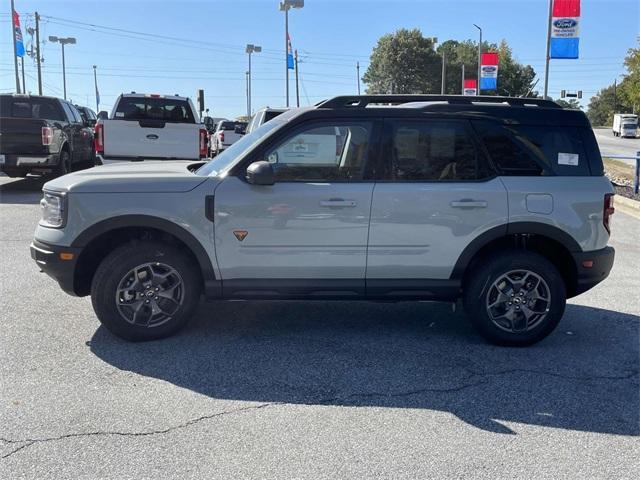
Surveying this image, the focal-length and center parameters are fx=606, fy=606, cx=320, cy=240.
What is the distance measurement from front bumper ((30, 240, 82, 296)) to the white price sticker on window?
3.80 m

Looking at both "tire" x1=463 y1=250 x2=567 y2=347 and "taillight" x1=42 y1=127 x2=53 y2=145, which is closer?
"tire" x1=463 y1=250 x2=567 y2=347

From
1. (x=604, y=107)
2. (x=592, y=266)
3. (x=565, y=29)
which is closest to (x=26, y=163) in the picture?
(x=592, y=266)

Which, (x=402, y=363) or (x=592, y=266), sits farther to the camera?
(x=592, y=266)

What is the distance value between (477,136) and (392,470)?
2775 millimetres

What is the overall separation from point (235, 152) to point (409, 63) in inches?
3151

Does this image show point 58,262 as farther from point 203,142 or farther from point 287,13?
point 287,13

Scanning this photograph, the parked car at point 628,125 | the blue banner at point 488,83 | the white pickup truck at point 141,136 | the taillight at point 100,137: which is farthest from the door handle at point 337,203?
the parked car at point 628,125

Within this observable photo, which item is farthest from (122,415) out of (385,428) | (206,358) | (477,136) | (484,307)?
(477,136)

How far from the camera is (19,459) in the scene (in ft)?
10.2

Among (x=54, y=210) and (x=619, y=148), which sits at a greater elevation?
(x=619, y=148)

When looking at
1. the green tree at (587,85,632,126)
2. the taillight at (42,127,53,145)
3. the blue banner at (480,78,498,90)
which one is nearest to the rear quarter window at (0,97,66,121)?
the taillight at (42,127,53,145)

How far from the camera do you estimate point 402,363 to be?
4512 mm

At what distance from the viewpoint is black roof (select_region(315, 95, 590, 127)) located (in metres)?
4.78

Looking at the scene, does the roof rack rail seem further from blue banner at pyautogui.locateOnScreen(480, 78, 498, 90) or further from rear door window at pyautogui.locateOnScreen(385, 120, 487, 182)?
blue banner at pyautogui.locateOnScreen(480, 78, 498, 90)
